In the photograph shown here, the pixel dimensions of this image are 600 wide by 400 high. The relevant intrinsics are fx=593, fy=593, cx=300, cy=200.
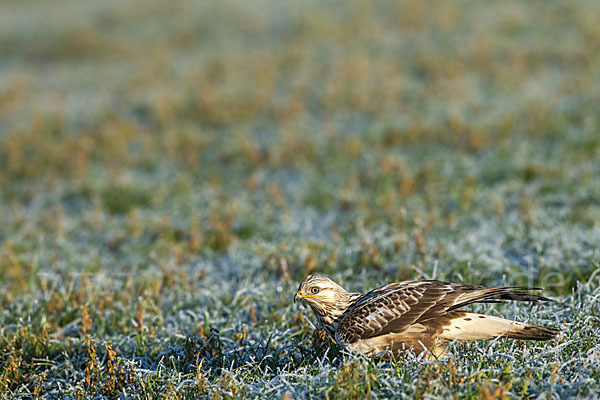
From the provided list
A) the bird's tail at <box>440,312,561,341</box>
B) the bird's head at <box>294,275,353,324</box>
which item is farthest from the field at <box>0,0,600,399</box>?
the bird's head at <box>294,275,353,324</box>

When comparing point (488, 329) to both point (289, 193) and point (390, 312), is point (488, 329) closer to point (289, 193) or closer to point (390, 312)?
point (390, 312)

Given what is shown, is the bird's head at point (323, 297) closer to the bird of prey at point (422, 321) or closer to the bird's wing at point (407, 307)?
the bird of prey at point (422, 321)

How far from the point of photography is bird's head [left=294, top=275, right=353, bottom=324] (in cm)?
469

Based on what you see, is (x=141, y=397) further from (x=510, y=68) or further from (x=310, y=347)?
(x=510, y=68)

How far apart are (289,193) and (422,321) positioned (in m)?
5.43

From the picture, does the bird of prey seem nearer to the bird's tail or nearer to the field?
the bird's tail

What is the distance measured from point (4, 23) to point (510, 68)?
1927 cm

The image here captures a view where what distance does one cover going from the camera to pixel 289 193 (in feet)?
31.8

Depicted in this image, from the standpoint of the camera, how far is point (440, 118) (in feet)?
38.3

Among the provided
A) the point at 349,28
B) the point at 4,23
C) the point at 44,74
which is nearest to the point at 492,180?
the point at 349,28

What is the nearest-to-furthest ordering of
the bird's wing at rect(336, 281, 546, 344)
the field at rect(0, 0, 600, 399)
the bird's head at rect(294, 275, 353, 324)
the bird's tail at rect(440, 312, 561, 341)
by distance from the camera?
the bird's tail at rect(440, 312, 561, 341) < the bird's wing at rect(336, 281, 546, 344) < the bird's head at rect(294, 275, 353, 324) < the field at rect(0, 0, 600, 399)

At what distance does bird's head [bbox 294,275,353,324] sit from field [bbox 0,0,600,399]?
1.08 feet

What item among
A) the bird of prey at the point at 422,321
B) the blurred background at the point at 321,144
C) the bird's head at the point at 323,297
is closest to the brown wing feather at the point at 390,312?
the bird of prey at the point at 422,321

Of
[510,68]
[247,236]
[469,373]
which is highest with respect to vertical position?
[510,68]
